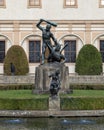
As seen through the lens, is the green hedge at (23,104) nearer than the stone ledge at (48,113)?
No

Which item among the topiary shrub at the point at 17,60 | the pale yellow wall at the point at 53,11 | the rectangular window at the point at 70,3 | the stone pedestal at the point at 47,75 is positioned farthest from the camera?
the rectangular window at the point at 70,3

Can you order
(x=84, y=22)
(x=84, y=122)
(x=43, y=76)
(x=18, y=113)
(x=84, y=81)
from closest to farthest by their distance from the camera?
(x=84, y=122), (x=18, y=113), (x=43, y=76), (x=84, y=81), (x=84, y=22)

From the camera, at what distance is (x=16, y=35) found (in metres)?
36.5

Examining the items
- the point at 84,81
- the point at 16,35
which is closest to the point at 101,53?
the point at 16,35

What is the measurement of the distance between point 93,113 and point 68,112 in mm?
800

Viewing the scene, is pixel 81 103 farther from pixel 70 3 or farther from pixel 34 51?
pixel 70 3

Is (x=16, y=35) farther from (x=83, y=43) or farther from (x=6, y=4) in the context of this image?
(x=83, y=43)

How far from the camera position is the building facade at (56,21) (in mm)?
36406

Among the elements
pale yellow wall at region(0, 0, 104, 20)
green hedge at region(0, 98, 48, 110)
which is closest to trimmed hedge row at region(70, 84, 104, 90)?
green hedge at region(0, 98, 48, 110)

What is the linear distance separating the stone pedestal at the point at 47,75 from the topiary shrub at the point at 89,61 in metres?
14.8

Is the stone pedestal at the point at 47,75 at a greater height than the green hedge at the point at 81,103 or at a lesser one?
greater

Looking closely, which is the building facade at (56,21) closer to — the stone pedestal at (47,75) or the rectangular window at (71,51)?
the rectangular window at (71,51)

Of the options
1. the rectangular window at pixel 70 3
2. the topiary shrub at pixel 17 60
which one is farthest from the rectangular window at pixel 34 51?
the rectangular window at pixel 70 3

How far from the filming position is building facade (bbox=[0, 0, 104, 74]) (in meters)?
36.4
